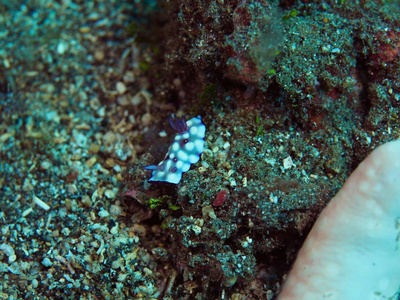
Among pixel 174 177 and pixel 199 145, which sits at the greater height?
pixel 199 145

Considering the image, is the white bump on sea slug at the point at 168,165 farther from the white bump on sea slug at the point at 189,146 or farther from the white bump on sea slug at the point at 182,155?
the white bump on sea slug at the point at 189,146

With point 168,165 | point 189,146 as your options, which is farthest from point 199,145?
point 168,165

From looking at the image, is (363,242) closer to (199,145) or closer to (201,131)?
(199,145)

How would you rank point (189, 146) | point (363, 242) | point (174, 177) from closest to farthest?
point (363, 242) < point (174, 177) < point (189, 146)

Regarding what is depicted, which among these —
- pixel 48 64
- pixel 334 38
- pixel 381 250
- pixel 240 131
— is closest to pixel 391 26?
pixel 334 38

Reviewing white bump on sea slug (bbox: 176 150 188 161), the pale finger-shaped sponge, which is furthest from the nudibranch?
the pale finger-shaped sponge

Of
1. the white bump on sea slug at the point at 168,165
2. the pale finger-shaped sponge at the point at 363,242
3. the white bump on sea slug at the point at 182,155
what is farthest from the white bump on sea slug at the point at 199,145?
the pale finger-shaped sponge at the point at 363,242

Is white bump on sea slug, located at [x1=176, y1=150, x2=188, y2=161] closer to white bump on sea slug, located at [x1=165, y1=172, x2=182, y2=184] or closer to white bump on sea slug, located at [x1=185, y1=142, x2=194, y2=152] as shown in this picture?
white bump on sea slug, located at [x1=185, y1=142, x2=194, y2=152]
